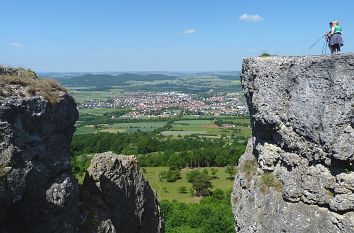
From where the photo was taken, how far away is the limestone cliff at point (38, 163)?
66.1 ft

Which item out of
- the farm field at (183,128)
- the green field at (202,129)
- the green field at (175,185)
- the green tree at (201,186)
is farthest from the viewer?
the farm field at (183,128)

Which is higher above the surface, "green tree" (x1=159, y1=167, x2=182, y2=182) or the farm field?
"green tree" (x1=159, y1=167, x2=182, y2=182)

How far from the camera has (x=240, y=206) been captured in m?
21.6

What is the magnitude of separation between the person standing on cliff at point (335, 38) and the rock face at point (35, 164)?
46.0ft

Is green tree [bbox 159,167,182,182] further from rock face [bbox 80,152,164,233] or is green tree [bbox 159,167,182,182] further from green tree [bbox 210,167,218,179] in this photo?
rock face [bbox 80,152,164,233]

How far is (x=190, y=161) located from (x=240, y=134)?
51.2 m

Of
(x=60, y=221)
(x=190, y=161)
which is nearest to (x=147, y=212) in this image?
(x=60, y=221)

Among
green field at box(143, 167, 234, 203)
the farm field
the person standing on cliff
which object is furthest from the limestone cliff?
the farm field

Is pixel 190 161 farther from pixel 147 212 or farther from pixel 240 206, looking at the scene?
pixel 240 206

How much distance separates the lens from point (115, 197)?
1089 inches

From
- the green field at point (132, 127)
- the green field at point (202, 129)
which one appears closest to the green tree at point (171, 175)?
the green field at point (202, 129)

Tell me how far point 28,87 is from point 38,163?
12.8 feet

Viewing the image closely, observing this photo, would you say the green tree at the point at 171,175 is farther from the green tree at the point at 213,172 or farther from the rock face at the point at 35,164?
the rock face at the point at 35,164

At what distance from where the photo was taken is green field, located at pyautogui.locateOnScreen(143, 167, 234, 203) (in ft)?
258
